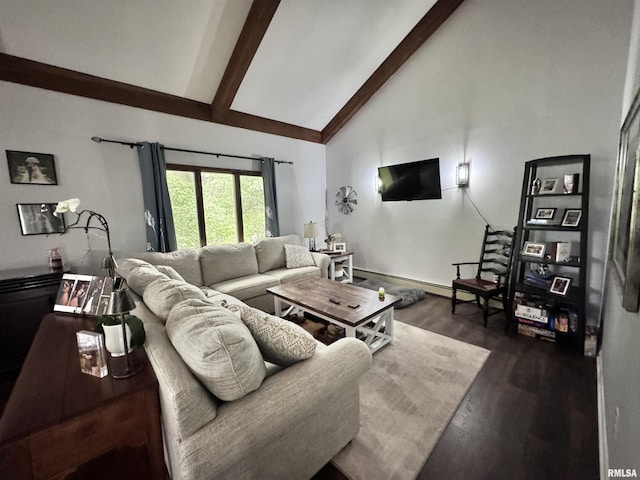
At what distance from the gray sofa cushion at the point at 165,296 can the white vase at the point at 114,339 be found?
0.95 feet

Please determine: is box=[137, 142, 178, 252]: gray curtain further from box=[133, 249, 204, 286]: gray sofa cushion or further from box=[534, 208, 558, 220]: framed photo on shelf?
box=[534, 208, 558, 220]: framed photo on shelf

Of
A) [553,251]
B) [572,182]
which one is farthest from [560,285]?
[572,182]

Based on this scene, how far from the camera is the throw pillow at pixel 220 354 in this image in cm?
103

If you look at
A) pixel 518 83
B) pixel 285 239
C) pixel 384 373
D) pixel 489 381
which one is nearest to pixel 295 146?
pixel 285 239

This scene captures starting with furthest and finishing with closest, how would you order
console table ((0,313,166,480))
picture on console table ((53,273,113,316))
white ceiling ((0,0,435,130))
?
1. white ceiling ((0,0,435,130))
2. picture on console table ((53,273,113,316))
3. console table ((0,313,166,480))

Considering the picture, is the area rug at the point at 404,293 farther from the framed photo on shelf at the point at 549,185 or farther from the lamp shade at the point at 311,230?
the framed photo on shelf at the point at 549,185

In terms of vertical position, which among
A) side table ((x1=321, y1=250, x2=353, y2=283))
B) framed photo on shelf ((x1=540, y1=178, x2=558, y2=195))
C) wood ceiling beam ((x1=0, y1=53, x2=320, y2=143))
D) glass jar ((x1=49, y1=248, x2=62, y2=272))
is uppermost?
wood ceiling beam ((x1=0, y1=53, x2=320, y2=143))

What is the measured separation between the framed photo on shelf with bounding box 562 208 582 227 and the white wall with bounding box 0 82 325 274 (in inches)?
168

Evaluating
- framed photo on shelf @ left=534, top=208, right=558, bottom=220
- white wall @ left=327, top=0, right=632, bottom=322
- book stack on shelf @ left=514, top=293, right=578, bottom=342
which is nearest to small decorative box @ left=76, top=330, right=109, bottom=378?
book stack on shelf @ left=514, top=293, right=578, bottom=342

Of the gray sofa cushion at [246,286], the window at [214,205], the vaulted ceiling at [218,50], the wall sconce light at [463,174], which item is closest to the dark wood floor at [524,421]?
the wall sconce light at [463,174]

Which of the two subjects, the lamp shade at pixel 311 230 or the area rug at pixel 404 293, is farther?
the lamp shade at pixel 311 230

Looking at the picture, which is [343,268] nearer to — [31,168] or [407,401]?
[407,401]

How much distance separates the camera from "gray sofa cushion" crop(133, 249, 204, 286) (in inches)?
121

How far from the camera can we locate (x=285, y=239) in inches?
171
